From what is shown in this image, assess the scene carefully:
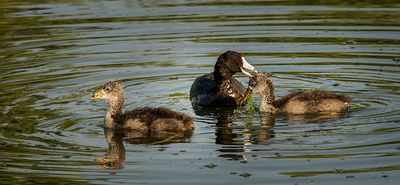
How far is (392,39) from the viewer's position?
19984 mm

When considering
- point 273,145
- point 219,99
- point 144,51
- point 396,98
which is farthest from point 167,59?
point 273,145

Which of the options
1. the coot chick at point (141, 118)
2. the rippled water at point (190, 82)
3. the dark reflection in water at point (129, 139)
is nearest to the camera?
Result: the rippled water at point (190, 82)

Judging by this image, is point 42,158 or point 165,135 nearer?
point 42,158

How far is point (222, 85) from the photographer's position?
1662 centimetres

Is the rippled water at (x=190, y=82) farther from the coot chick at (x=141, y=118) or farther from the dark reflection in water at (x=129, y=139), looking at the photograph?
the coot chick at (x=141, y=118)

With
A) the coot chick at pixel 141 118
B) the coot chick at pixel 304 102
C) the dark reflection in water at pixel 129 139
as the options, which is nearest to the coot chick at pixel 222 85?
the coot chick at pixel 304 102

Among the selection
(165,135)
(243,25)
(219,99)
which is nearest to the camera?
(165,135)

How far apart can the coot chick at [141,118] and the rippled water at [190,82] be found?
10.5 inches

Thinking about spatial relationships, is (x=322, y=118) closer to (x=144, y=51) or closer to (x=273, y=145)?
(x=273, y=145)

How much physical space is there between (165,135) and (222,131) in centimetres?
75

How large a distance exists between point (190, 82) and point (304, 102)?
329 centimetres

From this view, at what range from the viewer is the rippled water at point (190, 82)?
1190cm

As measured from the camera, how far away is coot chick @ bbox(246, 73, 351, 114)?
48.4 feet

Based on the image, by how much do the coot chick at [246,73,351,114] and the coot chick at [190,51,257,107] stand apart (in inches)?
40.7
